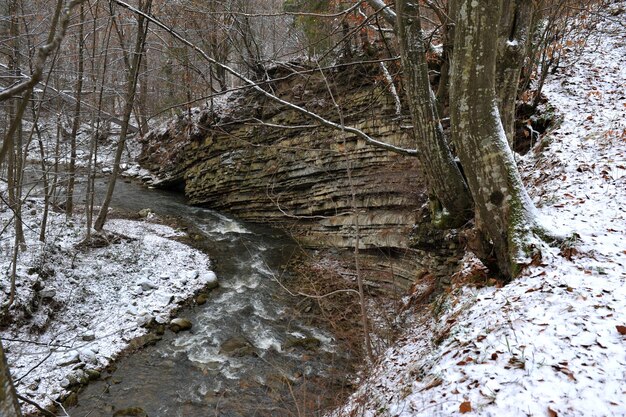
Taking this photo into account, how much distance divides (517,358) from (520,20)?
3.83 m

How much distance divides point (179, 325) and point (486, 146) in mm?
7119

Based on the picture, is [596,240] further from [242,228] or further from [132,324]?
[242,228]

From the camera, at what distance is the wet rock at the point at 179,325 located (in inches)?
316

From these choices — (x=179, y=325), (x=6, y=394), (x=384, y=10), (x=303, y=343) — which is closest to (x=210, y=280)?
(x=179, y=325)

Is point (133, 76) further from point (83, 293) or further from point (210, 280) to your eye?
point (210, 280)

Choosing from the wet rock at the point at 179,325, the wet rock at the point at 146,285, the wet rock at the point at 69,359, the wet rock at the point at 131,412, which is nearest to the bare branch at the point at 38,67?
the wet rock at the point at 131,412

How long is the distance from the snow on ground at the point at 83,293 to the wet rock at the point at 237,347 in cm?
171

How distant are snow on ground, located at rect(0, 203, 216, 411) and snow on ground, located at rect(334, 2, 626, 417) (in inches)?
191

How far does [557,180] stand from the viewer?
4.98 metres

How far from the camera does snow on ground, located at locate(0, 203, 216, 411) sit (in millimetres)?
6535

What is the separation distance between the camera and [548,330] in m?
2.87

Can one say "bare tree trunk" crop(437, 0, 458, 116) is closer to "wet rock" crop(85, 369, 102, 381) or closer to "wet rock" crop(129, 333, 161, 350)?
"wet rock" crop(129, 333, 161, 350)

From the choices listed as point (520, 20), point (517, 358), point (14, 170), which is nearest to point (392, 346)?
point (517, 358)

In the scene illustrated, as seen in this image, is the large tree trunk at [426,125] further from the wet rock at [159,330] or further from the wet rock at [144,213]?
the wet rock at [144,213]
